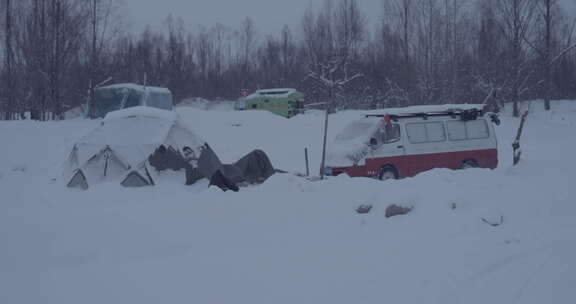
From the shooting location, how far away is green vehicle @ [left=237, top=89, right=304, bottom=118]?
3391 centimetres

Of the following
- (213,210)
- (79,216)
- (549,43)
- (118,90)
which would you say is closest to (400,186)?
(213,210)

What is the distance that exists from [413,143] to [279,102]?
20939 millimetres

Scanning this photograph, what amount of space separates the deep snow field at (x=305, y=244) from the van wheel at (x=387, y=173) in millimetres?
3235

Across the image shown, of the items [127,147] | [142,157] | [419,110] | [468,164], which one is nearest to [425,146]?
[419,110]

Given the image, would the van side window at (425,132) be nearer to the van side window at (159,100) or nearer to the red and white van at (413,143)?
the red and white van at (413,143)

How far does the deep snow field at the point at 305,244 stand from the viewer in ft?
17.3

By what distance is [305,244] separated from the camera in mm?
6758

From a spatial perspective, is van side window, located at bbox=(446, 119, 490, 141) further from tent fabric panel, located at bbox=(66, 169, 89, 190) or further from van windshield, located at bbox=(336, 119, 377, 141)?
tent fabric panel, located at bbox=(66, 169, 89, 190)

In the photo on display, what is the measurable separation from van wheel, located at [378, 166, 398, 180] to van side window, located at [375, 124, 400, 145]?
660 mm

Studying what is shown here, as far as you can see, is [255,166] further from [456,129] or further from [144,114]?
[456,129]

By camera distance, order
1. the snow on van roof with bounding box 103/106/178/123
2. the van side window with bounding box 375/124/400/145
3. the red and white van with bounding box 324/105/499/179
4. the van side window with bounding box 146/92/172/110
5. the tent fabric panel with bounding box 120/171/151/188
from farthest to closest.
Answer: the van side window with bounding box 146/92/172/110, the van side window with bounding box 375/124/400/145, the snow on van roof with bounding box 103/106/178/123, the red and white van with bounding box 324/105/499/179, the tent fabric panel with bounding box 120/171/151/188

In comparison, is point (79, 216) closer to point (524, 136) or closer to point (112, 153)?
point (112, 153)

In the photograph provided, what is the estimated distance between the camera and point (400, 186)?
8.55 m

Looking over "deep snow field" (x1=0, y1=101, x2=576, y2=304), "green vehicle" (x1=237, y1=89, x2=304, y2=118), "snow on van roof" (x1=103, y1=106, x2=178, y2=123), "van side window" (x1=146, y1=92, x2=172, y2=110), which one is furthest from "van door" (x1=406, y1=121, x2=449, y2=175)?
"green vehicle" (x1=237, y1=89, x2=304, y2=118)
